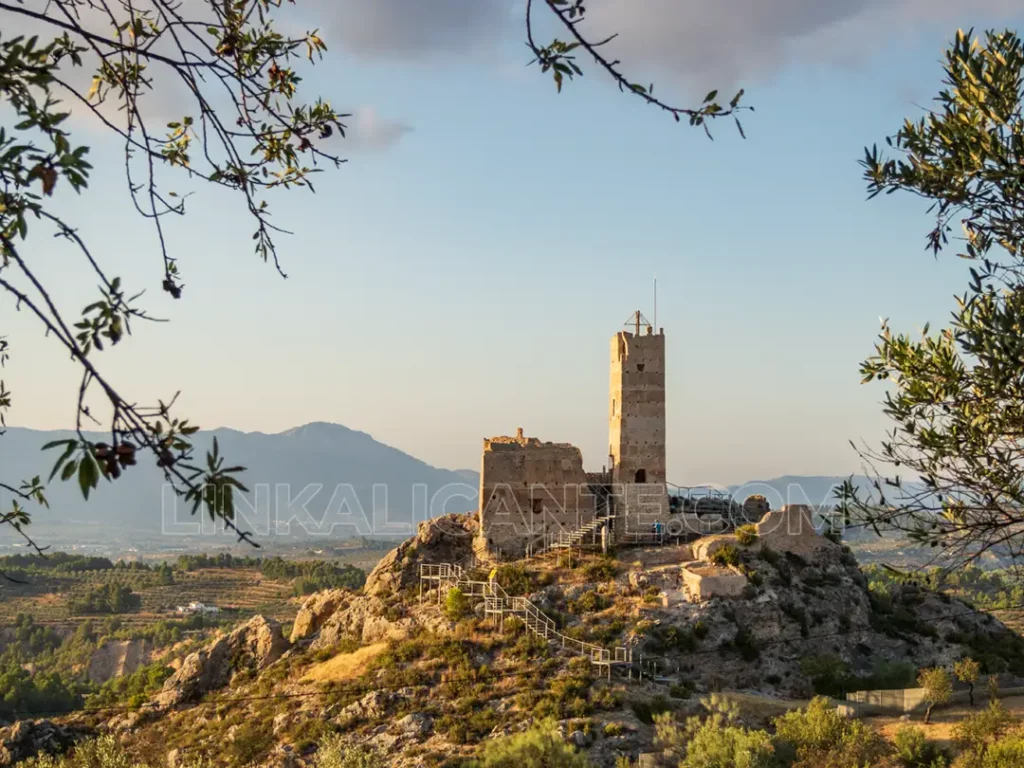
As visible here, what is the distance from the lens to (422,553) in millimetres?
39875

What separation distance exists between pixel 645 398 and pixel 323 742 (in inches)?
652

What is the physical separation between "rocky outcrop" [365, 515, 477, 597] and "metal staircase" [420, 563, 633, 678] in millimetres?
675

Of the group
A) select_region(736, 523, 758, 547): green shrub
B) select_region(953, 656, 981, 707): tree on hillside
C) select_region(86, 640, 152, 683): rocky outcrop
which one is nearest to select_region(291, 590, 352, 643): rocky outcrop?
select_region(736, 523, 758, 547): green shrub

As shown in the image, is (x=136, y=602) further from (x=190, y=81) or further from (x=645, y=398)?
(x=190, y=81)

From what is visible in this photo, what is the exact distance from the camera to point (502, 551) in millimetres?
38938

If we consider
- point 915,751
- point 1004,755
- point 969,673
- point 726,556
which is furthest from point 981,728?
point 726,556

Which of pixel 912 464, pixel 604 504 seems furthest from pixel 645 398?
pixel 912 464

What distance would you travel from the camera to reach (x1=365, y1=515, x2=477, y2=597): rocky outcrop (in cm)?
3912

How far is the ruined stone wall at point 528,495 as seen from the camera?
3881 cm

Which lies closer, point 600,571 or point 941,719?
point 941,719

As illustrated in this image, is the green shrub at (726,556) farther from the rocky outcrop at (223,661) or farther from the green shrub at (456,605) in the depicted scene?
the rocky outcrop at (223,661)

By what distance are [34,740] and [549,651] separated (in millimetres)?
16304

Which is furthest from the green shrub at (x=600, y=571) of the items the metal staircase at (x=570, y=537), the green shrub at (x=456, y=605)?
the green shrub at (x=456, y=605)

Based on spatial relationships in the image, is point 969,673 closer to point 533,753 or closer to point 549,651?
point 549,651
